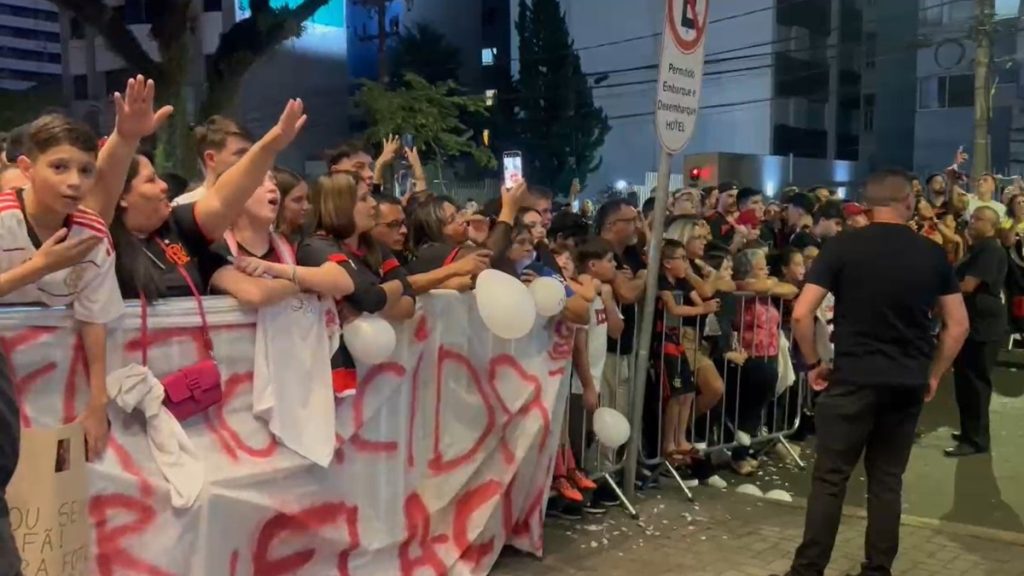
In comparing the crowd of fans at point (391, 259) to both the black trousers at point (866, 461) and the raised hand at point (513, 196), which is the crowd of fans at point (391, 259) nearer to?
the raised hand at point (513, 196)

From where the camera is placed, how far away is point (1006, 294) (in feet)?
37.3

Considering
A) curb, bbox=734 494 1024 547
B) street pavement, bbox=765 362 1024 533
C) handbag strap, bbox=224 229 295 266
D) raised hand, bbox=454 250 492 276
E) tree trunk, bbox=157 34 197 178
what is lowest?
street pavement, bbox=765 362 1024 533

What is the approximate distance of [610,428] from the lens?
591 centimetres

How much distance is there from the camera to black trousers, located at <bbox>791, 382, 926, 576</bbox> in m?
4.84

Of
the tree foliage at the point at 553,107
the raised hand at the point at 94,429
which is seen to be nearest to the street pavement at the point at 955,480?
the raised hand at the point at 94,429

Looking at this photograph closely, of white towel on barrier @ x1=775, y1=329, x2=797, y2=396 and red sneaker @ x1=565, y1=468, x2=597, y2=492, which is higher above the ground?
white towel on barrier @ x1=775, y1=329, x2=797, y2=396

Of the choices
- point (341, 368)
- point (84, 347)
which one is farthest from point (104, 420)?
point (341, 368)

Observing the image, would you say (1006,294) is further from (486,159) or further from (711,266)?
(486,159)

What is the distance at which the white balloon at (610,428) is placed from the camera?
5902 mm

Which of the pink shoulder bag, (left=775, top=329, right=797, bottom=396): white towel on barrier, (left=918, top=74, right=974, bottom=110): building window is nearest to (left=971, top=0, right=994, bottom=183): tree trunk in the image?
(left=775, top=329, right=797, bottom=396): white towel on barrier

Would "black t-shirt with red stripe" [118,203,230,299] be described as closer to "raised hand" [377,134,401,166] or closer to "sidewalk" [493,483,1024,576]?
"sidewalk" [493,483,1024,576]

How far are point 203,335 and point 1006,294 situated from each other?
10.1m

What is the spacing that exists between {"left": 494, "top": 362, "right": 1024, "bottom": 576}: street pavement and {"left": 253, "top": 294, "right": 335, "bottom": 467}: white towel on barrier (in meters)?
1.53

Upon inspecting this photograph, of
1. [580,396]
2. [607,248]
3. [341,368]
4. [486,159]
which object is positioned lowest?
[580,396]
